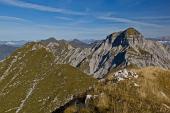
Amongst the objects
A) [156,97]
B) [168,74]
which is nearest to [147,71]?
[168,74]

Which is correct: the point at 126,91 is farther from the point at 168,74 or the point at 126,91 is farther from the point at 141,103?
the point at 168,74

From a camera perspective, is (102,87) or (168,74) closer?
(102,87)

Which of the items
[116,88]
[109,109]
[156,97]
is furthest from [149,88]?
[109,109]

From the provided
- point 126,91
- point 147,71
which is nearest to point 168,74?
point 147,71

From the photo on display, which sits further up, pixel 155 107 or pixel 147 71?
pixel 147 71

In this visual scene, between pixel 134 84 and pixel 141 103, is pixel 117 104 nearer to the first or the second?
pixel 141 103

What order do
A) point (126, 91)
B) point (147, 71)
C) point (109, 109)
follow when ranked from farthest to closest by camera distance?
point (147, 71) → point (126, 91) → point (109, 109)

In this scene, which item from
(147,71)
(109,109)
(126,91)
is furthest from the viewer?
(147,71)

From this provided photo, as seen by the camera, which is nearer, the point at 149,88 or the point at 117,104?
the point at 117,104
